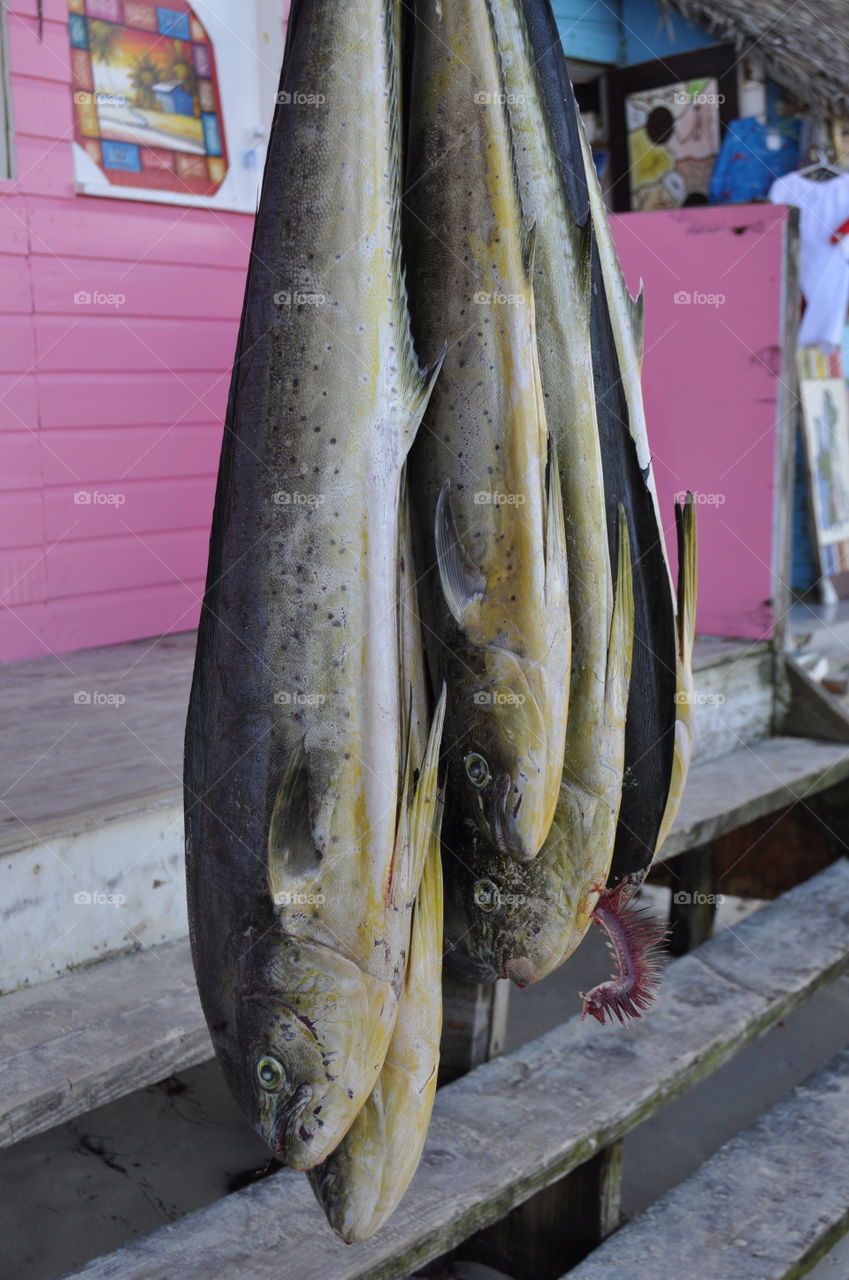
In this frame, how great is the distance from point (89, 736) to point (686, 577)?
6.74 feet

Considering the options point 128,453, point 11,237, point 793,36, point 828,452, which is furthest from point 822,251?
point 11,237

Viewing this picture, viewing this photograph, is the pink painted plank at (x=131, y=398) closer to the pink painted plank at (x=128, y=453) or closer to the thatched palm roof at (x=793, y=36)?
the pink painted plank at (x=128, y=453)

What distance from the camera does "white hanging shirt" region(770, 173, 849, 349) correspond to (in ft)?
20.2

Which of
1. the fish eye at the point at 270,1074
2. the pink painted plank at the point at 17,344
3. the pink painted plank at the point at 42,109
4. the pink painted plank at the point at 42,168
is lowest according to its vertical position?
the fish eye at the point at 270,1074

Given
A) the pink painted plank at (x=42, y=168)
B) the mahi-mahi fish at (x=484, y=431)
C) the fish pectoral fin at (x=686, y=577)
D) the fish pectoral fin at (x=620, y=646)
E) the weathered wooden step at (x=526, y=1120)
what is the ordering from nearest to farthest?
the mahi-mahi fish at (x=484, y=431) < the fish pectoral fin at (x=620, y=646) < the fish pectoral fin at (x=686, y=577) < the weathered wooden step at (x=526, y=1120) < the pink painted plank at (x=42, y=168)

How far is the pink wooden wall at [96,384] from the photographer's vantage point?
4.04 m

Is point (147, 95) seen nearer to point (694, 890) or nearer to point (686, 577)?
point (694, 890)

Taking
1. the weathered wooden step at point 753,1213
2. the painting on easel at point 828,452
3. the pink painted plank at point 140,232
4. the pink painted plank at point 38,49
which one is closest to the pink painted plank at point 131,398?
the pink painted plank at point 140,232

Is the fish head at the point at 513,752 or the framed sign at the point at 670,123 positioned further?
the framed sign at the point at 670,123

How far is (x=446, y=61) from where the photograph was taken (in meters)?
1.19

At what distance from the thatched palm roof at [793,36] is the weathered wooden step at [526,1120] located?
4.35 m

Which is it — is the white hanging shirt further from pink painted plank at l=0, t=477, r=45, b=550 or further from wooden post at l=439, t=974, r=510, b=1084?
wooden post at l=439, t=974, r=510, b=1084

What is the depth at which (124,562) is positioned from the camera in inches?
176

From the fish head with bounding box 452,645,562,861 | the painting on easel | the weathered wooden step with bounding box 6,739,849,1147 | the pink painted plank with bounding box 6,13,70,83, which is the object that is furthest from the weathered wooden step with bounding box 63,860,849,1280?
the painting on easel
